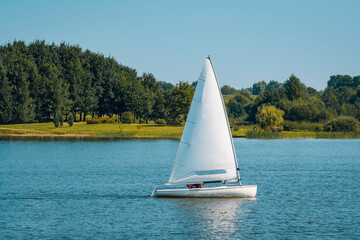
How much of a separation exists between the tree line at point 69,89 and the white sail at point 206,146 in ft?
346

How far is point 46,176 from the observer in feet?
193

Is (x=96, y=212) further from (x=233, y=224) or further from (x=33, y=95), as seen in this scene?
(x=33, y=95)

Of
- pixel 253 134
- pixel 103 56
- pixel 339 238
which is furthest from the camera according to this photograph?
pixel 103 56

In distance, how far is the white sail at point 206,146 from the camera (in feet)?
136

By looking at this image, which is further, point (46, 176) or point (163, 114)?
point (163, 114)

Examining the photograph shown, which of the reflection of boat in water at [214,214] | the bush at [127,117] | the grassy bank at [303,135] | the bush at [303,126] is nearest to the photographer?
the reflection of boat in water at [214,214]

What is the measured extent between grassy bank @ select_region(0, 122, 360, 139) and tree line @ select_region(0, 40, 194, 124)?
580 cm

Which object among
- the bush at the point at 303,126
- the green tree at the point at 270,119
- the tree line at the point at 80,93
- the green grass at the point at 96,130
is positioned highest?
the tree line at the point at 80,93

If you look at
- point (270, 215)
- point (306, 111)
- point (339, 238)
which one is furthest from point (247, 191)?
point (306, 111)

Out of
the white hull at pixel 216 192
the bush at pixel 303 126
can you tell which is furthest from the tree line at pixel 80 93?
the white hull at pixel 216 192

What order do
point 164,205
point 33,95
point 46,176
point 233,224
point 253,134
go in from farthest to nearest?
1. point 33,95
2. point 253,134
3. point 46,176
4. point 164,205
5. point 233,224

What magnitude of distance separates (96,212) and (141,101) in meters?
116

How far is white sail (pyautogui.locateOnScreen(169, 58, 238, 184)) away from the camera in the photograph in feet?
136

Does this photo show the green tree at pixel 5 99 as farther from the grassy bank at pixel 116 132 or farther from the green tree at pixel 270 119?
the green tree at pixel 270 119
